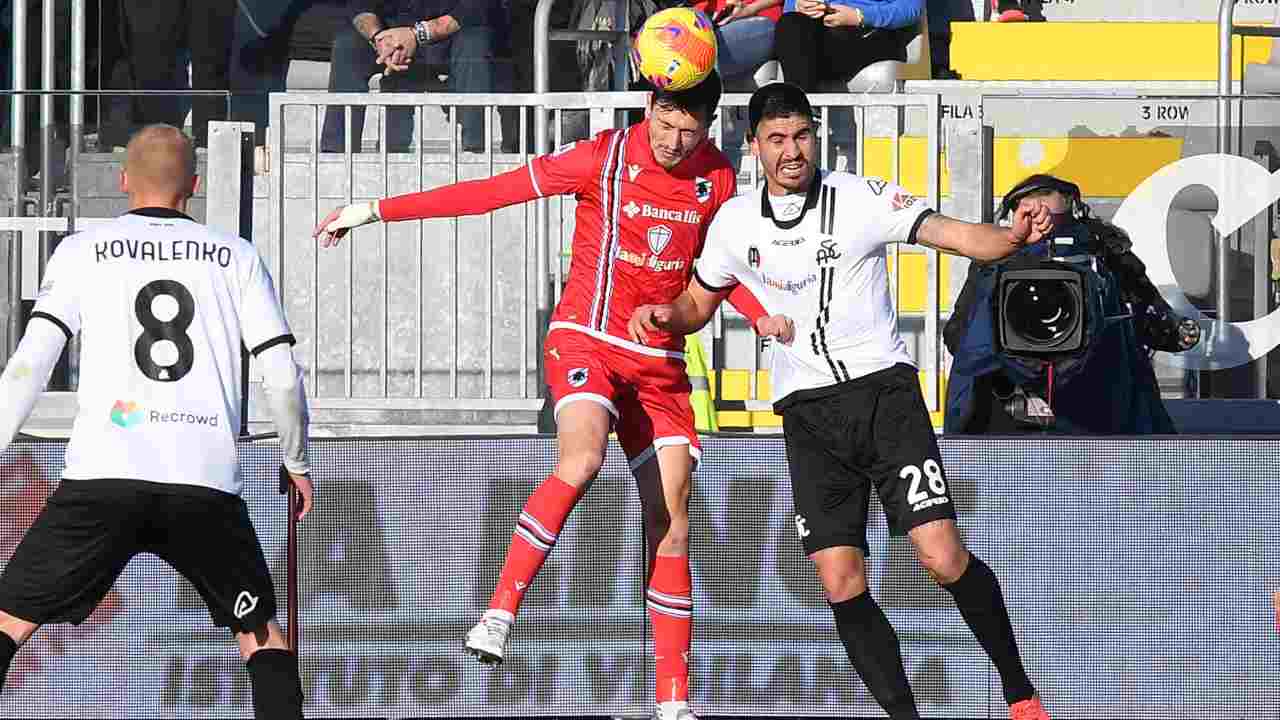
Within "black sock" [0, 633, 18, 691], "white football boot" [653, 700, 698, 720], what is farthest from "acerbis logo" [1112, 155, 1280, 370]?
"black sock" [0, 633, 18, 691]

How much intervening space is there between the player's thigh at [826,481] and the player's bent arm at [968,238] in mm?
586

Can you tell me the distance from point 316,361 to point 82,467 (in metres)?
2.41

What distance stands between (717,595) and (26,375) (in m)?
2.71

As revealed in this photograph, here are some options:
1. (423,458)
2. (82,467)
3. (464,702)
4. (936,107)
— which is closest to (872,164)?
(936,107)

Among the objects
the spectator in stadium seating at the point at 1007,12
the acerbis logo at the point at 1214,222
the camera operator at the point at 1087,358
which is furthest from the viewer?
the spectator in stadium seating at the point at 1007,12

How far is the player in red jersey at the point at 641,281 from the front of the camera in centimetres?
655

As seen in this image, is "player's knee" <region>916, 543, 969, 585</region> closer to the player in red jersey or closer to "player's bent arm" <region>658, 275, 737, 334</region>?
the player in red jersey

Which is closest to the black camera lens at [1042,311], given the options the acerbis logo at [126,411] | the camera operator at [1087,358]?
the camera operator at [1087,358]

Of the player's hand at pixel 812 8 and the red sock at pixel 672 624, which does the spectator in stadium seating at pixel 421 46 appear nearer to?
the player's hand at pixel 812 8

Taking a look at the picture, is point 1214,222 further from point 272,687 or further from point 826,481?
point 272,687

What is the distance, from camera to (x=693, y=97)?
6.49m

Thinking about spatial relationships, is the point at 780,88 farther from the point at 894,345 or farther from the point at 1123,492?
the point at 1123,492

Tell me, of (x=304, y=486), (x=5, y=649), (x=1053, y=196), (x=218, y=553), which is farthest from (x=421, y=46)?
(x=5, y=649)

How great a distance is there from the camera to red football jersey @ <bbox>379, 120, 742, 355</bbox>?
6598mm
